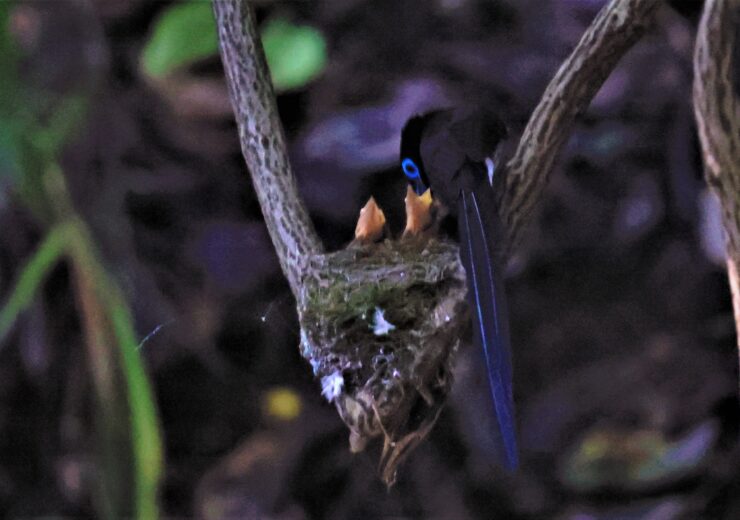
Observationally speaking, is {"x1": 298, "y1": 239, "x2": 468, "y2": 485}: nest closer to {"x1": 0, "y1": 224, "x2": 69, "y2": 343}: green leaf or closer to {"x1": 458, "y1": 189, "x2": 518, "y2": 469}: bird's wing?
{"x1": 458, "y1": 189, "x2": 518, "y2": 469}: bird's wing

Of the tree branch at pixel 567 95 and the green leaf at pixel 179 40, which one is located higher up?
the green leaf at pixel 179 40

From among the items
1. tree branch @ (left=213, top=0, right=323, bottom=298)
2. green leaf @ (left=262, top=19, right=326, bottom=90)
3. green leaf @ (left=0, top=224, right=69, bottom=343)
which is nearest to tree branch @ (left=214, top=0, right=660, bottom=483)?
tree branch @ (left=213, top=0, right=323, bottom=298)

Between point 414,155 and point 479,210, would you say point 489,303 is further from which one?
point 414,155

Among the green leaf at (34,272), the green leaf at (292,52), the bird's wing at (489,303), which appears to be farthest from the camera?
the green leaf at (34,272)

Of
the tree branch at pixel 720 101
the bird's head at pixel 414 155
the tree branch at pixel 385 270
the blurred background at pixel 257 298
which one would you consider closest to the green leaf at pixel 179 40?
the blurred background at pixel 257 298

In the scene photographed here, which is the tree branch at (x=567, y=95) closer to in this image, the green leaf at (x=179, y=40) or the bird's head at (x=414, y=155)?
the bird's head at (x=414, y=155)
